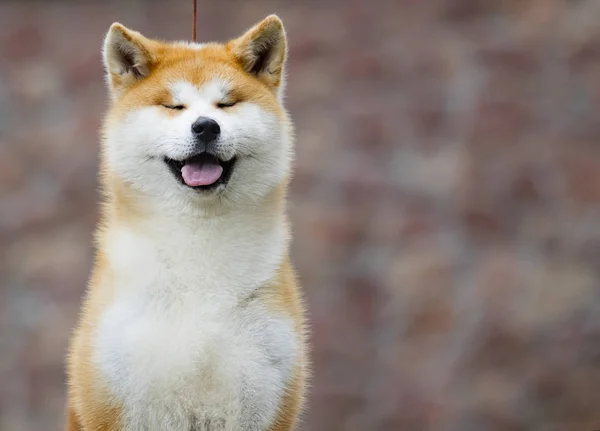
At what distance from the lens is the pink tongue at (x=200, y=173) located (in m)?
2.53

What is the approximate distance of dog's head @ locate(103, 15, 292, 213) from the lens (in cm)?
254

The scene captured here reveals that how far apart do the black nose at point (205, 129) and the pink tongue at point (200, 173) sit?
89 mm

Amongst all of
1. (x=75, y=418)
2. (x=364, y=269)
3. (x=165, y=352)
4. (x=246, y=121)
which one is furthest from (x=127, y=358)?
(x=364, y=269)

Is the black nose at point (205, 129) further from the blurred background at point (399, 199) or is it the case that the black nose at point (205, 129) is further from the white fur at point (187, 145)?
the blurred background at point (399, 199)

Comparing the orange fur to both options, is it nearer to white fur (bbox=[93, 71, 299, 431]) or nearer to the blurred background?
white fur (bbox=[93, 71, 299, 431])

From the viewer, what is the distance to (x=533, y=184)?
5.52 metres

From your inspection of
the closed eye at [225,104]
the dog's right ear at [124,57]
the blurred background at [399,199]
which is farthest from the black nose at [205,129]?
the blurred background at [399,199]

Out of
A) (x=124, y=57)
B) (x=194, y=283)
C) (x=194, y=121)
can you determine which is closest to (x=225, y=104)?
(x=194, y=121)

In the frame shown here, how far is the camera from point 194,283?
2.53 m

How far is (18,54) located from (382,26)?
183 centimetres

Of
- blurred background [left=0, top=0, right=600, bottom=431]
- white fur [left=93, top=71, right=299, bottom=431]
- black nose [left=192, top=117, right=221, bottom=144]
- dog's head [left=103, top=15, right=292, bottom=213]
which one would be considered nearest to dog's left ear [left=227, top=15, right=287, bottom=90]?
dog's head [left=103, top=15, right=292, bottom=213]

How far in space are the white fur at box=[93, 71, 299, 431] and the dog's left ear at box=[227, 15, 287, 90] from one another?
133 mm

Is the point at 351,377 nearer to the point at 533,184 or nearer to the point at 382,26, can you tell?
the point at 533,184

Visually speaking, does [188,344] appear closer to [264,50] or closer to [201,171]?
[201,171]
